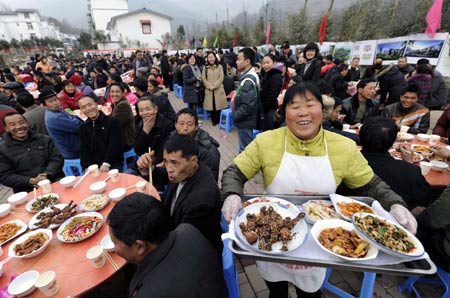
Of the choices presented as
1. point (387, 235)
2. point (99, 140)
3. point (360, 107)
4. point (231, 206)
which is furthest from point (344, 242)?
point (360, 107)

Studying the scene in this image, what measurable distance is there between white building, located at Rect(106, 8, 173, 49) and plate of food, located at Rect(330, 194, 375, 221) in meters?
49.0

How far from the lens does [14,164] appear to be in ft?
11.1

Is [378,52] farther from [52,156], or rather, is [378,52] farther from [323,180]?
[52,156]

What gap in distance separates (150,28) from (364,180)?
5133 centimetres

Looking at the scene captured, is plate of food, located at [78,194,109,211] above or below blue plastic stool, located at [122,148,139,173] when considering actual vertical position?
above

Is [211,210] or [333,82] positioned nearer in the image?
[211,210]

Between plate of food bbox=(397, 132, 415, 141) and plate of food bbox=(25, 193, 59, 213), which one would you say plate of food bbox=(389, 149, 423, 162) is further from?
plate of food bbox=(25, 193, 59, 213)

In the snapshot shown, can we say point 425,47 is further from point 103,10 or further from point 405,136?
point 103,10

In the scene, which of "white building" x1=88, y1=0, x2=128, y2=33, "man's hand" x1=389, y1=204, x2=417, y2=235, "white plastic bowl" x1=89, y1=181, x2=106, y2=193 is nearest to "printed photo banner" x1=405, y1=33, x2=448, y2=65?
"man's hand" x1=389, y1=204, x2=417, y2=235

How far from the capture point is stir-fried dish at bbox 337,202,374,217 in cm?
165

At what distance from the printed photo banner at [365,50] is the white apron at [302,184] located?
12835mm

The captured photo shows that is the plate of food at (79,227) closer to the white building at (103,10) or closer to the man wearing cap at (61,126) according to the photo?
the man wearing cap at (61,126)

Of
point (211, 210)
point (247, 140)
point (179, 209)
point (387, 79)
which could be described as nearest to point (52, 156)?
point (179, 209)

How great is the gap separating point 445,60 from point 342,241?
10690 mm
